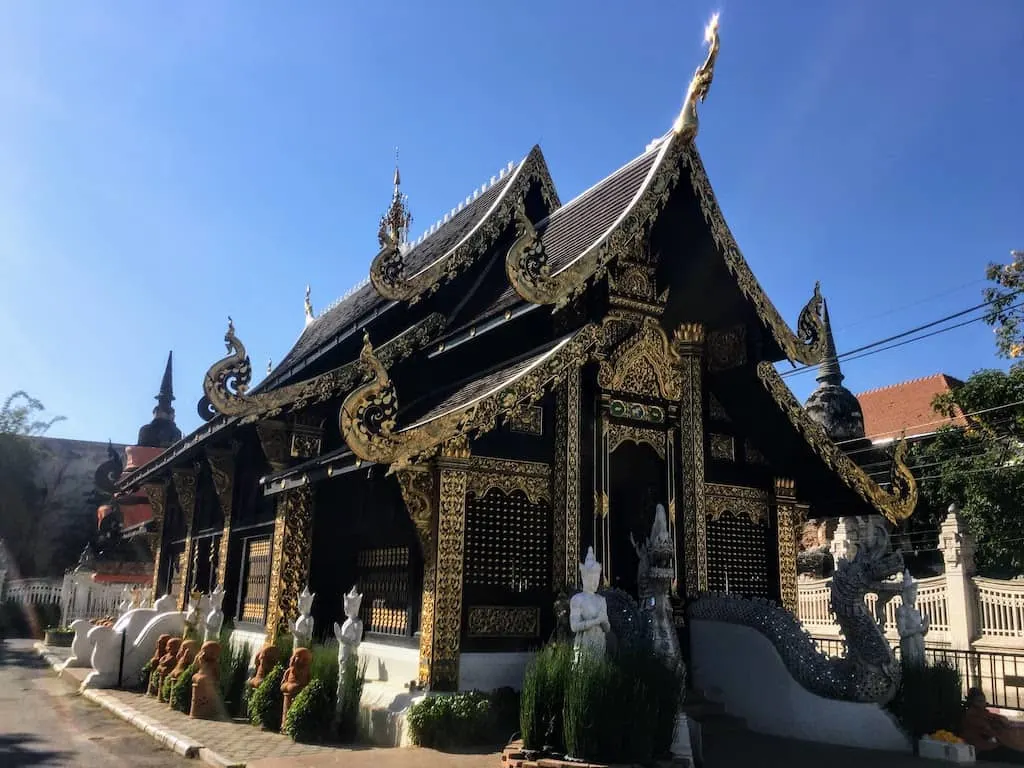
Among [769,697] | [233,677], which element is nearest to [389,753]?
[233,677]

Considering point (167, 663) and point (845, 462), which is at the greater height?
A: point (845, 462)

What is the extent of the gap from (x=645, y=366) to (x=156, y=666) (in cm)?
762

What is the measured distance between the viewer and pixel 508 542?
851 centimetres

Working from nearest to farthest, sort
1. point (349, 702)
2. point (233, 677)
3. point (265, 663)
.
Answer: point (349, 702) → point (265, 663) → point (233, 677)

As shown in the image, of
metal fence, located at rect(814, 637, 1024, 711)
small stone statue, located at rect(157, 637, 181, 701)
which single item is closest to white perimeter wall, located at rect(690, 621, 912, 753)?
metal fence, located at rect(814, 637, 1024, 711)

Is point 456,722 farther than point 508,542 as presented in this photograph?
No

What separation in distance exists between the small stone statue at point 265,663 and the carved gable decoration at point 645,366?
14.6ft

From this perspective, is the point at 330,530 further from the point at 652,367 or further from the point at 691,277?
the point at 691,277

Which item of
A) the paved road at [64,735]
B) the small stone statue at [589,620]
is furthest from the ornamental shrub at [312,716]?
the small stone statue at [589,620]

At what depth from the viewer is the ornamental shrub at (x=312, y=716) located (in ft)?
26.1

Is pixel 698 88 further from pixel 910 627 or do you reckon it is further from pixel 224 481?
pixel 224 481

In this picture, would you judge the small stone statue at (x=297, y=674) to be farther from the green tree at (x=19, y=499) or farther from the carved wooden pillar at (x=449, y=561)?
the green tree at (x=19, y=499)

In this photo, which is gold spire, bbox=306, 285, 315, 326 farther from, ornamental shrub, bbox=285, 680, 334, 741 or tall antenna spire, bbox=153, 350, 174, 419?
tall antenna spire, bbox=153, 350, 174, 419

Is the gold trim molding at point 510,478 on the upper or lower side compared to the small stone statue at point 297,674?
upper
